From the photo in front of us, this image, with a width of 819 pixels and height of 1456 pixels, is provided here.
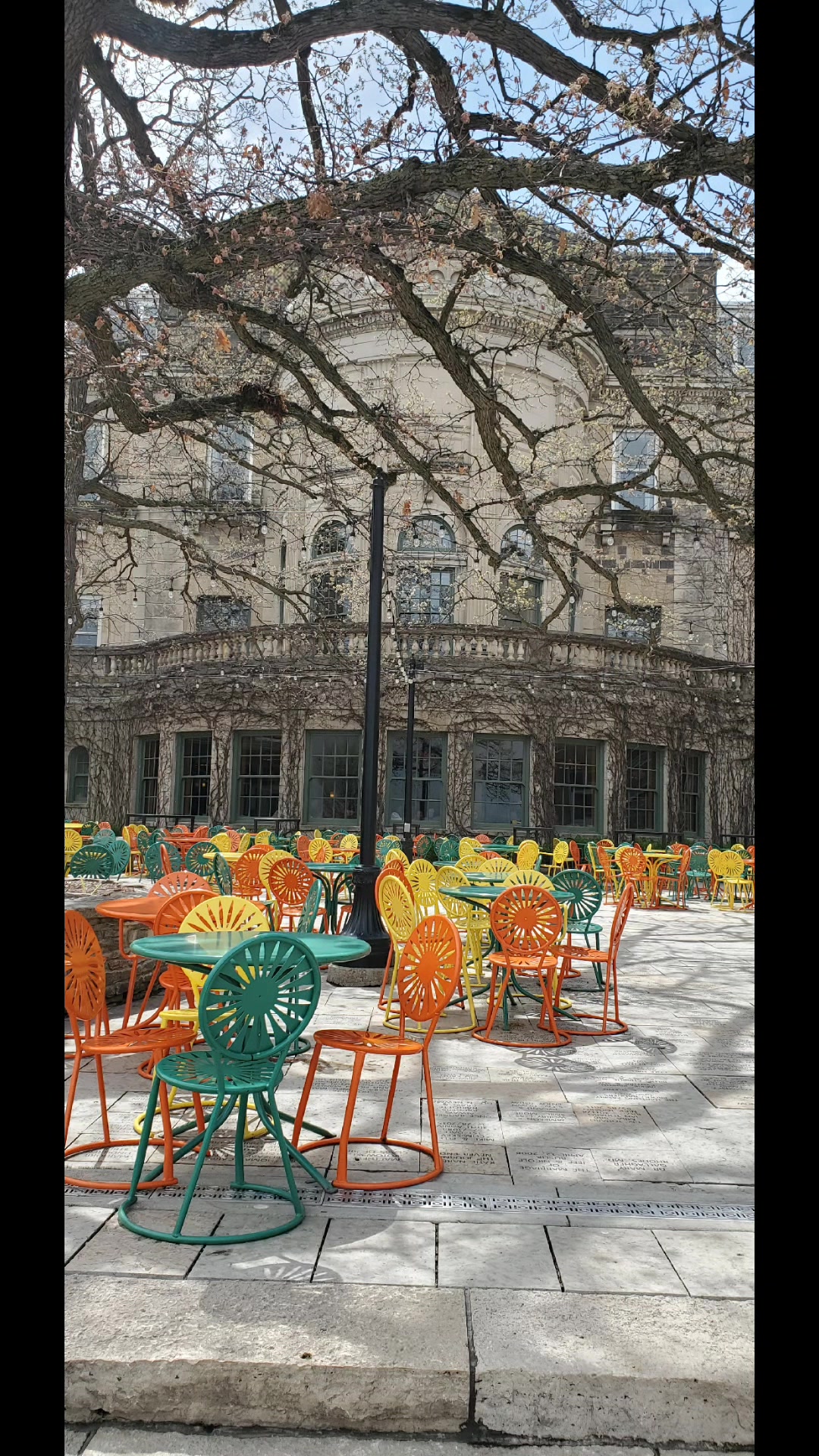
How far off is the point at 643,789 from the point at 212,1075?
66.5 feet

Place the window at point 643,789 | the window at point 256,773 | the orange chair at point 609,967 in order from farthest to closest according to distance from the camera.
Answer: the window at point 643,789
the window at point 256,773
the orange chair at point 609,967

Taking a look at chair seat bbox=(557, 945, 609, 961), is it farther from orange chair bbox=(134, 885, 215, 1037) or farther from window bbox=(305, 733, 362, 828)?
window bbox=(305, 733, 362, 828)

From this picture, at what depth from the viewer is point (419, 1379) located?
2553 millimetres

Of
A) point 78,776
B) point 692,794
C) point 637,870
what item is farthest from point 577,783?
point 78,776

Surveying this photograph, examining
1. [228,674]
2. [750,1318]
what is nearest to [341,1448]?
[750,1318]

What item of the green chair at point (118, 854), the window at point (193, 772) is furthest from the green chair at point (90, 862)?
the window at point (193, 772)

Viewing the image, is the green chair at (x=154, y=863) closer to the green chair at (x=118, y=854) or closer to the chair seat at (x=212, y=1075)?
the green chair at (x=118, y=854)

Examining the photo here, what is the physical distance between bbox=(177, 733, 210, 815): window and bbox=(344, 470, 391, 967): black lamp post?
1477cm

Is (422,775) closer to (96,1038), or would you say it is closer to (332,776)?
(332,776)

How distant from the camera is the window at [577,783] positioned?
72.8ft

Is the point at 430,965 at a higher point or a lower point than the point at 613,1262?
higher

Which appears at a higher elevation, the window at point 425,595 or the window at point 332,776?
the window at point 425,595

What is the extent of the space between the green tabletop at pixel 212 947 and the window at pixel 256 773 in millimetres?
17452
